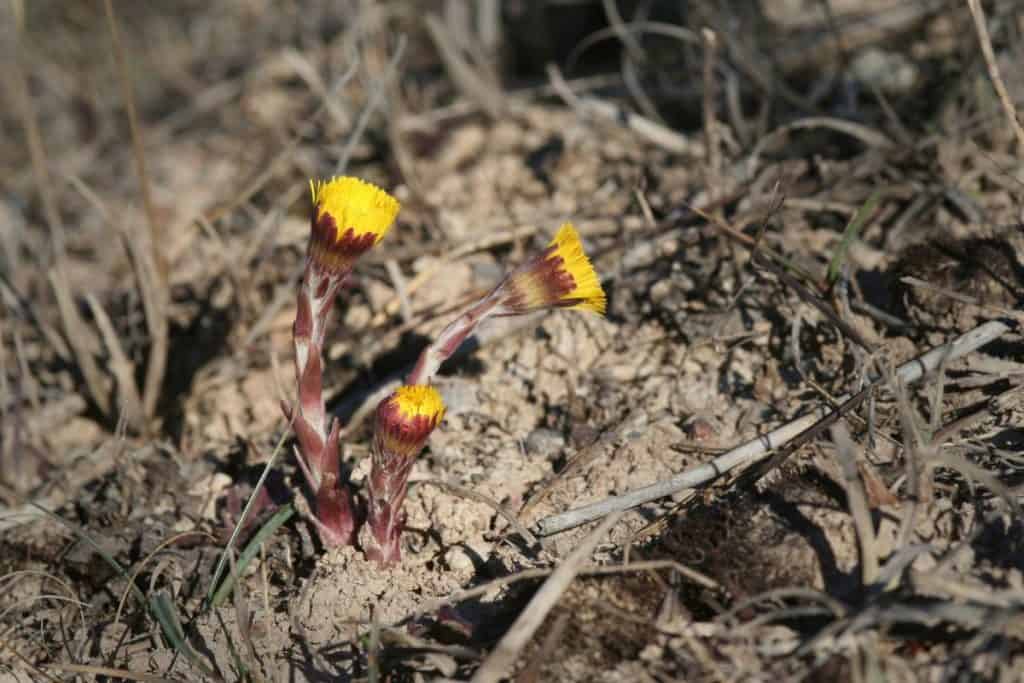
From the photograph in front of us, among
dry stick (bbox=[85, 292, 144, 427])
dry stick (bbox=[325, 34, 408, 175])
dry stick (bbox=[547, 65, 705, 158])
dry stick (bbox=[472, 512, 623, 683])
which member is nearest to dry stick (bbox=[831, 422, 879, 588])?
dry stick (bbox=[472, 512, 623, 683])

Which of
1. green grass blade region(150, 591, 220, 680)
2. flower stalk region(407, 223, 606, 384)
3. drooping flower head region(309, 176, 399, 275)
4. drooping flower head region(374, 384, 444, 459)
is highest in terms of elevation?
drooping flower head region(309, 176, 399, 275)

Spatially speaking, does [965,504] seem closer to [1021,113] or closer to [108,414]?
[1021,113]

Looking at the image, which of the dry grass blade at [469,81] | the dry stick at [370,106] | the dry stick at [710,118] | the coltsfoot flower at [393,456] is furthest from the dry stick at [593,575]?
the dry grass blade at [469,81]

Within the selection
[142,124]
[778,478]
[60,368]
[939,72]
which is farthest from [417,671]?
[142,124]

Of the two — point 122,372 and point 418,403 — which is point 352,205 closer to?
point 418,403

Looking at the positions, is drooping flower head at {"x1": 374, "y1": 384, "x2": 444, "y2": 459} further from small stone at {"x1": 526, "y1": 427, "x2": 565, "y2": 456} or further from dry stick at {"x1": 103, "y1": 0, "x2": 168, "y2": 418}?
dry stick at {"x1": 103, "y1": 0, "x2": 168, "y2": 418}
